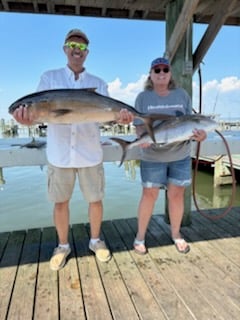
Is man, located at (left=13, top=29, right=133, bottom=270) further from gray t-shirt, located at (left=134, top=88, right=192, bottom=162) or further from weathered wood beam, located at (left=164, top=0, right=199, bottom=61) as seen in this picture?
weathered wood beam, located at (left=164, top=0, right=199, bottom=61)

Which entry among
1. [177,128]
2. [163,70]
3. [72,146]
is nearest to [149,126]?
[177,128]

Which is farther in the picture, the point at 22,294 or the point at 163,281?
the point at 163,281

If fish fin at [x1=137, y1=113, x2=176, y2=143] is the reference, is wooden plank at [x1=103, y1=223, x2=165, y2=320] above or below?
below

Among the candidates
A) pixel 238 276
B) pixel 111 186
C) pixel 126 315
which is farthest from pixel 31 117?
pixel 111 186

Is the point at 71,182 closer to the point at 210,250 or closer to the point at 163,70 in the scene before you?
the point at 163,70

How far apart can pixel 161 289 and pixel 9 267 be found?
1145 mm

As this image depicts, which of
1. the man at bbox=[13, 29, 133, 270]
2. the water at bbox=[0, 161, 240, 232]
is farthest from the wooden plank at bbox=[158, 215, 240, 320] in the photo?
the water at bbox=[0, 161, 240, 232]

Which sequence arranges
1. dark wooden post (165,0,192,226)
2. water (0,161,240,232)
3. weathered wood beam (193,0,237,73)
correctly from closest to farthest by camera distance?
weathered wood beam (193,0,237,73) < dark wooden post (165,0,192,226) < water (0,161,240,232)

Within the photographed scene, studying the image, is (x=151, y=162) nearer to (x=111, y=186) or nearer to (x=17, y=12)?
(x=17, y=12)

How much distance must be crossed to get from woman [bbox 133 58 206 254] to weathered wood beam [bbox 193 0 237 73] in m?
0.85

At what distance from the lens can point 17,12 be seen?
10.3 ft

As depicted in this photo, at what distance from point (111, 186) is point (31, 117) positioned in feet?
27.4

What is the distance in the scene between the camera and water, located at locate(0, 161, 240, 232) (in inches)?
280

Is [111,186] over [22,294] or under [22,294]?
under
